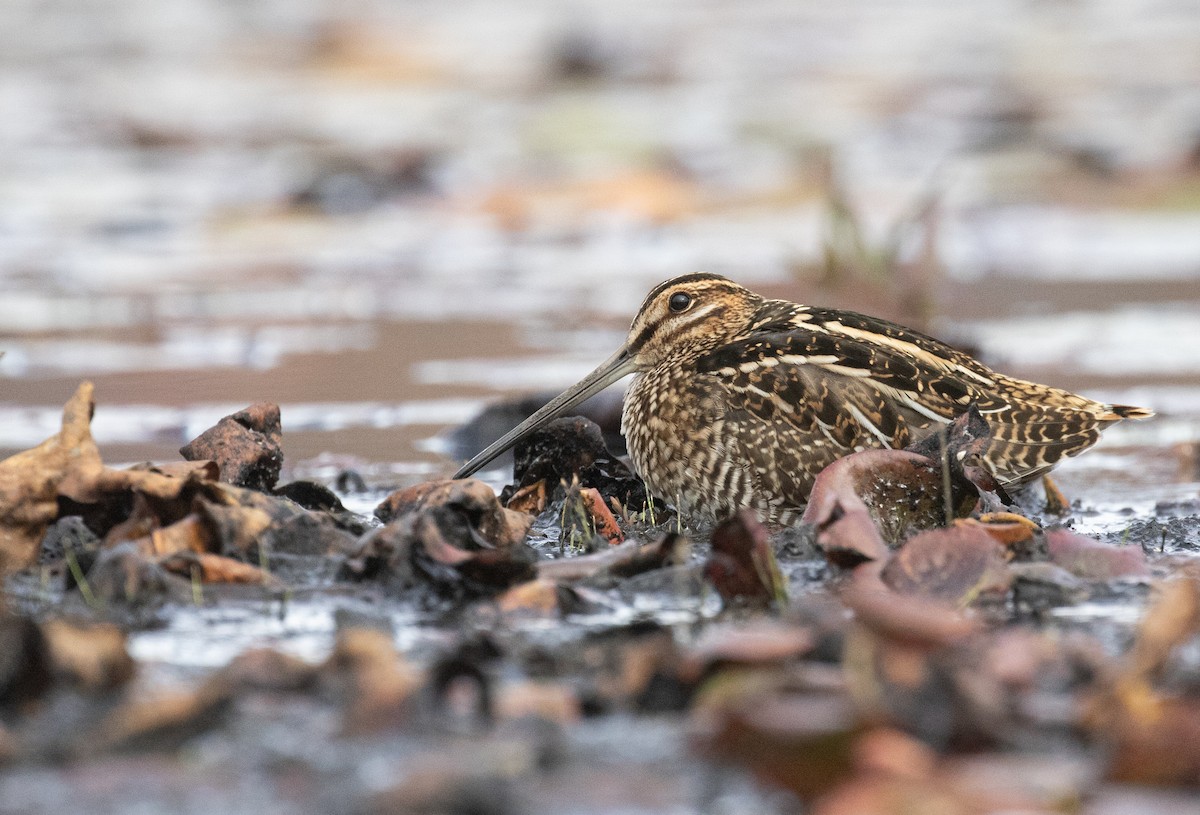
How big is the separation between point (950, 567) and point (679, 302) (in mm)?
1998

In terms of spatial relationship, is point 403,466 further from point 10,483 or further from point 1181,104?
point 1181,104

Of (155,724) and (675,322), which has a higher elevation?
(675,322)

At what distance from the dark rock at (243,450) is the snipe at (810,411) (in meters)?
0.63

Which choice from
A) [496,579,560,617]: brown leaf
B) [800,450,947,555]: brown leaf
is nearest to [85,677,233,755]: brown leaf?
[496,579,560,617]: brown leaf

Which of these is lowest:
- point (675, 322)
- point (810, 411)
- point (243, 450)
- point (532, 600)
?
point (532, 600)

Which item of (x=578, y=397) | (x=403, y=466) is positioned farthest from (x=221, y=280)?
(x=578, y=397)

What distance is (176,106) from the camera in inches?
688

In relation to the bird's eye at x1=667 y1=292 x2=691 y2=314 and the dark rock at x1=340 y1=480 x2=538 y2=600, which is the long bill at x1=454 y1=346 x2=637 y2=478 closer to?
the bird's eye at x1=667 y1=292 x2=691 y2=314

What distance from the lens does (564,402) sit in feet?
19.3

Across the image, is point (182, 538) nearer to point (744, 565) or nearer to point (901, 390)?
point (744, 565)

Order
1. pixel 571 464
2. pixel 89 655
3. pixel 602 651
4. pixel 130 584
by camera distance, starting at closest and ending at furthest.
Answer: pixel 89 655 < pixel 602 651 < pixel 130 584 < pixel 571 464

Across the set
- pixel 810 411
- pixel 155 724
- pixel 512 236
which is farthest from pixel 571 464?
pixel 512 236

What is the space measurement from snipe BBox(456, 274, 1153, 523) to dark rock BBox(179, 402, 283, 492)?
0.63 meters

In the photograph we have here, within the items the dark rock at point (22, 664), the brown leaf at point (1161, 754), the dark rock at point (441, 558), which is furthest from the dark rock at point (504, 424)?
the brown leaf at point (1161, 754)
